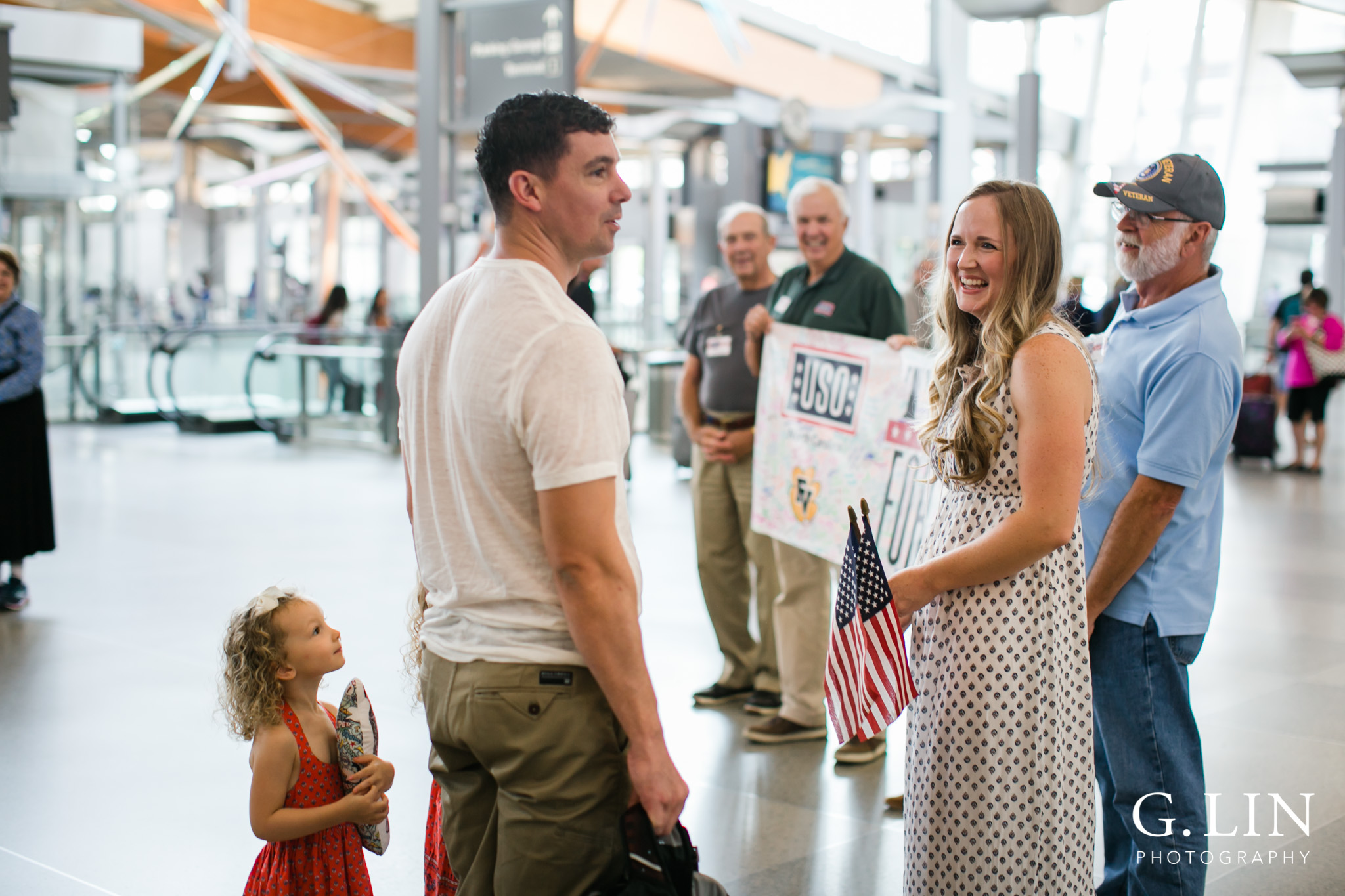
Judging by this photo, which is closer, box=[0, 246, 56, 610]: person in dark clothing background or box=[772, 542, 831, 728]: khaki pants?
box=[772, 542, 831, 728]: khaki pants

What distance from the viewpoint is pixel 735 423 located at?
16.1ft

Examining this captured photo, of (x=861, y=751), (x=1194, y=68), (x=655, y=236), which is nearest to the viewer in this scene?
(x=861, y=751)

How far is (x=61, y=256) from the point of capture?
18141 mm

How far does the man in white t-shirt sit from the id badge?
9.87ft

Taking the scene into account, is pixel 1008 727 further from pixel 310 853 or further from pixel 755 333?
pixel 755 333

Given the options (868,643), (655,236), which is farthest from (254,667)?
(655,236)

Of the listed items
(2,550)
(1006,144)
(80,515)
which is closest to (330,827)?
(2,550)

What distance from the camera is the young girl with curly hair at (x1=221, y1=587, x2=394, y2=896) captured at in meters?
2.48

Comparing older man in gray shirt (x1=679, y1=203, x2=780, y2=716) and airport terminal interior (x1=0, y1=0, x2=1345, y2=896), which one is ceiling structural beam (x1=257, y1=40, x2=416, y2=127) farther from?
older man in gray shirt (x1=679, y1=203, x2=780, y2=716)

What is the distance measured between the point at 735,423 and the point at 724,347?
306mm

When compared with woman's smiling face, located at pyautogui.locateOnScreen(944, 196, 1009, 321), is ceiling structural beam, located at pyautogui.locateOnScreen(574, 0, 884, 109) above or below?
above

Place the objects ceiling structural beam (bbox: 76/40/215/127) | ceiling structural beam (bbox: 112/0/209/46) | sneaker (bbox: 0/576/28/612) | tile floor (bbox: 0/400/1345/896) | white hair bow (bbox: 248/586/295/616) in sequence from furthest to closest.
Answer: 1. ceiling structural beam (bbox: 112/0/209/46)
2. ceiling structural beam (bbox: 76/40/215/127)
3. sneaker (bbox: 0/576/28/612)
4. tile floor (bbox: 0/400/1345/896)
5. white hair bow (bbox: 248/586/295/616)

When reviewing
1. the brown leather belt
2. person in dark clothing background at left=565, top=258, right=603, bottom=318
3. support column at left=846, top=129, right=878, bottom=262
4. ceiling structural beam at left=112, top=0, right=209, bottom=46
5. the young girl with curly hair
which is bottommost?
the young girl with curly hair

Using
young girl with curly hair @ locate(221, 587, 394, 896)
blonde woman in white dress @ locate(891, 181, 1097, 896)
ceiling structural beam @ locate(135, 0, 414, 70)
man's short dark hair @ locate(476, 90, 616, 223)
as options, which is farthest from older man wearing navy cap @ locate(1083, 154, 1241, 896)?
ceiling structural beam @ locate(135, 0, 414, 70)
